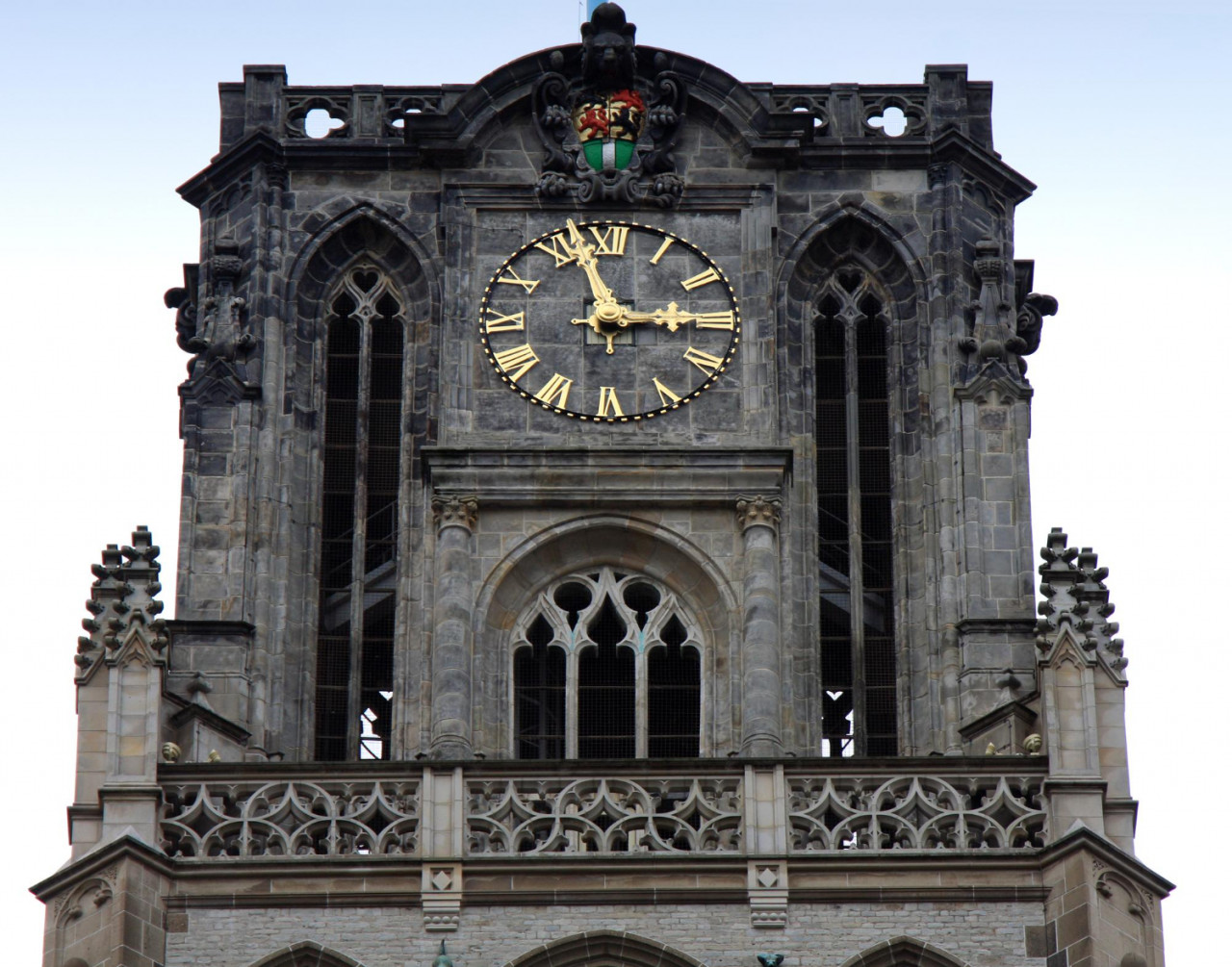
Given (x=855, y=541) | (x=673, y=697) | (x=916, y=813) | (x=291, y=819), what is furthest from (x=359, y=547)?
(x=916, y=813)

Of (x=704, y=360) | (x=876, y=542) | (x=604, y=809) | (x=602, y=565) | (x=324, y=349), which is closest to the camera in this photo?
(x=604, y=809)

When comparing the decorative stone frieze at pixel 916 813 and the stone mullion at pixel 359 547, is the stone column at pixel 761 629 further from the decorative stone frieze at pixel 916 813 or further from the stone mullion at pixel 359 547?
the stone mullion at pixel 359 547

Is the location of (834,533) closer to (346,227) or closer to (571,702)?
(571,702)

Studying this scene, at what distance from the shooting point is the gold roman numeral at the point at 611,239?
51.8m

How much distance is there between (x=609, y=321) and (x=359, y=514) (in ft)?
10.0

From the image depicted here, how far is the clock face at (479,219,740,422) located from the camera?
50.9 meters

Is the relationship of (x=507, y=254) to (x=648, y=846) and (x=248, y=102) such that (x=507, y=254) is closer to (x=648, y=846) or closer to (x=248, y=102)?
(x=248, y=102)

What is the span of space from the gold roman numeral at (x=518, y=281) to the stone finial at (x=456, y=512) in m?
2.48

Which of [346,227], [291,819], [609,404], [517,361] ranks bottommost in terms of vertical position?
[291,819]

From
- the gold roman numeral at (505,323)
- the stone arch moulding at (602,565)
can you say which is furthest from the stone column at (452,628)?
the gold roman numeral at (505,323)

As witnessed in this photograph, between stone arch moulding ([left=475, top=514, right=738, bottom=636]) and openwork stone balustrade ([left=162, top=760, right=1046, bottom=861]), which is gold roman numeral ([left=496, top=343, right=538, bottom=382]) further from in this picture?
openwork stone balustrade ([left=162, top=760, right=1046, bottom=861])

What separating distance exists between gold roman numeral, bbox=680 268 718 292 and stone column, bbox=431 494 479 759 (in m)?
3.22

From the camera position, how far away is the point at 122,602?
48.1 meters

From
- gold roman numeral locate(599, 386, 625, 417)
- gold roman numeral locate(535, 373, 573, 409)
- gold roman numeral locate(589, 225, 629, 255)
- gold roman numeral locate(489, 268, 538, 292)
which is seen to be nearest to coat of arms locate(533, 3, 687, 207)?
gold roman numeral locate(589, 225, 629, 255)
